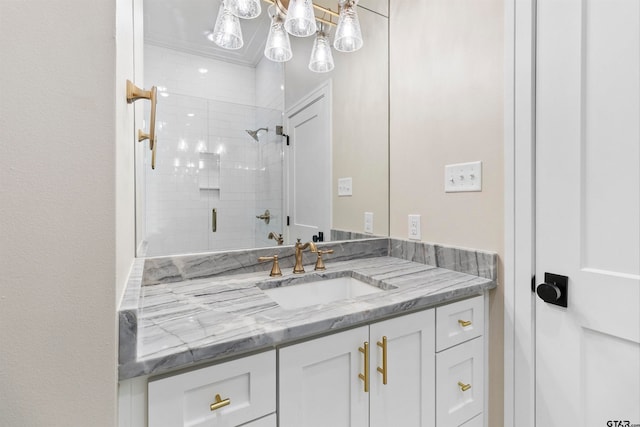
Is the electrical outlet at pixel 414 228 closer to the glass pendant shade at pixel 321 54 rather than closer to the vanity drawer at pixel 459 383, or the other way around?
the vanity drawer at pixel 459 383

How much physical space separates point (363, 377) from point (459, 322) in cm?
42

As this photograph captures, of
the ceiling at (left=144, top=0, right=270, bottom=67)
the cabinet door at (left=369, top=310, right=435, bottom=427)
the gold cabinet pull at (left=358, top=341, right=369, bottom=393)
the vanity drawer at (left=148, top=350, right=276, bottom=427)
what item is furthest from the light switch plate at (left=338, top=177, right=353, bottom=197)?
the vanity drawer at (left=148, top=350, right=276, bottom=427)

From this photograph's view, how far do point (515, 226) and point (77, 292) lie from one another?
1176mm

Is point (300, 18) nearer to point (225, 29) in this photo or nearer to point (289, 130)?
point (225, 29)

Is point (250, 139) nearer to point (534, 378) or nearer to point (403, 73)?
point (403, 73)

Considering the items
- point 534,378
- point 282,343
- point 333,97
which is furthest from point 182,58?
point 534,378

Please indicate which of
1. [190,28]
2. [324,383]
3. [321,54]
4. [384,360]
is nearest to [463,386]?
[384,360]

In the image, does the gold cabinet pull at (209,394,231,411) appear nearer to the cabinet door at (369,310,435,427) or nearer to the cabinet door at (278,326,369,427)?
the cabinet door at (278,326,369,427)

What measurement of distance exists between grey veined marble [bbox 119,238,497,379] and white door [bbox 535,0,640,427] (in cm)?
24

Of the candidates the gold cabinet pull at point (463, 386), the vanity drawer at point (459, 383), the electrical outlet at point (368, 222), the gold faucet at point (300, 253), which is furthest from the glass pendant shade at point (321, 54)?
the gold cabinet pull at point (463, 386)

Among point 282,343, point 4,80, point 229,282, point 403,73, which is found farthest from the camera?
point 403,73

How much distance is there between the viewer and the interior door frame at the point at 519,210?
3.20 feet

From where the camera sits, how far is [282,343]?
71cm

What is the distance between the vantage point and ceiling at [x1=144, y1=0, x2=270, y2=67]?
111 cm
